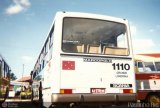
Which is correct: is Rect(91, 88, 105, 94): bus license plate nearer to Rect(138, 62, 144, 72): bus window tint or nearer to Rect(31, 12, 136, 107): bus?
Rect(31, 12, 136, 107): bus

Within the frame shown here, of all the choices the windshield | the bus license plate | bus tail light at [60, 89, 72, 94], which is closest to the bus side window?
the windshield

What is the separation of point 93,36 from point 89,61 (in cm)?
98

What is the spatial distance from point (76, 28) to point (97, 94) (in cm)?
226

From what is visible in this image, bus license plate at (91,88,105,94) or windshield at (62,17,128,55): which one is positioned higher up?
windshield at (62,17,128,55)

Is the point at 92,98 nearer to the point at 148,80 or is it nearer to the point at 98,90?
the point at 98,90

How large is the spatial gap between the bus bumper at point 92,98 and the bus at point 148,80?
5.86 meters

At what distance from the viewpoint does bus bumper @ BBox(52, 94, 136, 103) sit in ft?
26.0

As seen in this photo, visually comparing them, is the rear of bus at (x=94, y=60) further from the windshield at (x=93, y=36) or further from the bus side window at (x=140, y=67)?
the bus side window at (x=140, y=67)

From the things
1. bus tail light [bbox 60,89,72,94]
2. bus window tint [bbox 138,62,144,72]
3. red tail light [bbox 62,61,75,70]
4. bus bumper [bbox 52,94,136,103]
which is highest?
bus window tint [bbox 138,62,144,72]

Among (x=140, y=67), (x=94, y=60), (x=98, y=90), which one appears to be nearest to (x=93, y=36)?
(x=94, y=60)

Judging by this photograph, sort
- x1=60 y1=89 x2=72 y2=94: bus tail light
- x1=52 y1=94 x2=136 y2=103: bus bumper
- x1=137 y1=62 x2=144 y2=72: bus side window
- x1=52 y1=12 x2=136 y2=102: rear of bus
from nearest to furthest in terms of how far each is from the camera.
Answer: x1=52 y1=94 x2=136 y2=103: bus bumper < x1=60 y1=89 x2=72 y2=94: bus tail light < x1=52 y1=12 x2=136 y2=102: rear of bus < x1=137 y1=62 x2=144 y2=72: bus side window

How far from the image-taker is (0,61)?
14.5 meters

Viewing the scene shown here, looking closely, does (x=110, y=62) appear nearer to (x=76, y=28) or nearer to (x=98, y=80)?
(x=98, y=80)

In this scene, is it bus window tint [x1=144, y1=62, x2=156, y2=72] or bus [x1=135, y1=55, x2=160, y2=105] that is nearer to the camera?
bus [x1=135, y1=55, x2=160, y2=105]
